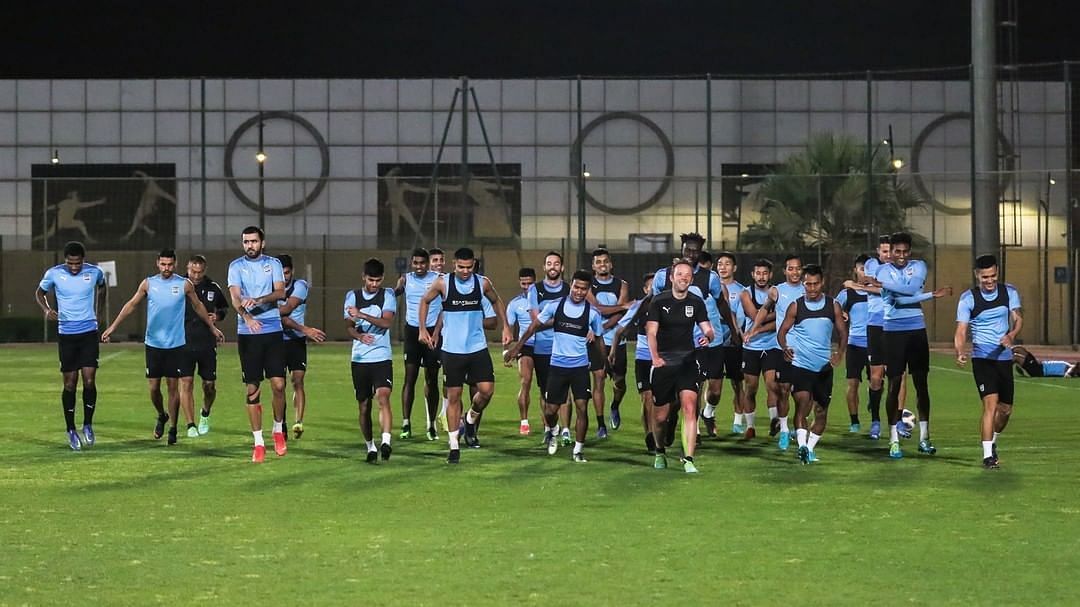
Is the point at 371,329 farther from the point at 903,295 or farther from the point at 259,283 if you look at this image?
the point at 903,295

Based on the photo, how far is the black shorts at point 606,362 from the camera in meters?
19.0

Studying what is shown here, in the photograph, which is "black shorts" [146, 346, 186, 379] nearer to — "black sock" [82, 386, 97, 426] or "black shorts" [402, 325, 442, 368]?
"black sock" [82, 386, 97, 426]

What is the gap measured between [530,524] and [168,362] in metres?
7.82

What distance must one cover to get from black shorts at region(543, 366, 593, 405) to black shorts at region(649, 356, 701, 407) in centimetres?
135

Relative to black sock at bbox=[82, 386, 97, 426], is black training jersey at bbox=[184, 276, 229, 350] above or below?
above

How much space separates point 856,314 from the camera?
20453mm

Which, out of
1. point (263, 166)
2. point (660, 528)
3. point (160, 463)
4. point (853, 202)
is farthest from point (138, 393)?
point (263, 166)

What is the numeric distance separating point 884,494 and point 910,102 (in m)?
49.6

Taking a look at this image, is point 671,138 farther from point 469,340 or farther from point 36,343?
point 469,340

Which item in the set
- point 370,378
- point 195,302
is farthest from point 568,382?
point 195,302

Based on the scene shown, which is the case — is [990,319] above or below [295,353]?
above

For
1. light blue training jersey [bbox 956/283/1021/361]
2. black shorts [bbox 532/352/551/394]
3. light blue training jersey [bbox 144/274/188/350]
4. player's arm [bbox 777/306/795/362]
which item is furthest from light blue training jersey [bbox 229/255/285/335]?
light blue training jersey [bbox 956/283/1021/361]

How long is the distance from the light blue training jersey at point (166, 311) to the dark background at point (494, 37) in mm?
47147

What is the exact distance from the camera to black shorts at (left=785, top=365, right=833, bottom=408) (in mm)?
16562
